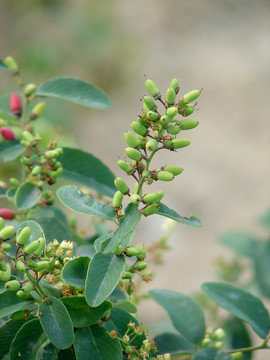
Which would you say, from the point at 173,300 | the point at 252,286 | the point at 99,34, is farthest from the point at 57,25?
the point at 173,300

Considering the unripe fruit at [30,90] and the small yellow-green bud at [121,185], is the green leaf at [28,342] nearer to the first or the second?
the small yellow-green bud at [121,185]

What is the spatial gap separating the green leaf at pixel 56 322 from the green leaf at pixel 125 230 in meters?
0.10

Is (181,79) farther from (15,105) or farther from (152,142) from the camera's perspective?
(152,142)

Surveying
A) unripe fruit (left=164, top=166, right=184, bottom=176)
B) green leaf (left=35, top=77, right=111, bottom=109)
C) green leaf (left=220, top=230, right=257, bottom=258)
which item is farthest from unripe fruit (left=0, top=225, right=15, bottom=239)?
green leaf (left=220, top=230, right=257, bottom=258)

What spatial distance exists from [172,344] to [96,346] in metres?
0.34

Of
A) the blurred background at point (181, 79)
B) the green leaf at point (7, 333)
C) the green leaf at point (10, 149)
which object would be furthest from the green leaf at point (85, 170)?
the blurred background at point (181, 79)

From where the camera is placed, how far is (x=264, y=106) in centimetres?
530

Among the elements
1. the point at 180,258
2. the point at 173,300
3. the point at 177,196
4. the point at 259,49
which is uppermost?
the point at 259,49

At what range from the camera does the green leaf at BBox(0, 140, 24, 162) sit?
0.99 m

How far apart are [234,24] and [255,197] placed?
9.55ft

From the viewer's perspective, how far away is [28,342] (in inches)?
28.0

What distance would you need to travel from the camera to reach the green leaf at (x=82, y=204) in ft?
2.35

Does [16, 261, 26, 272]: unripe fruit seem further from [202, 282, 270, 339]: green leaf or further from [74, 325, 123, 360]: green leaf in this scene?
[202, 282, 270, 339]: green leaf

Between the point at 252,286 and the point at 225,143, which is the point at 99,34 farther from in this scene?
the point at 252,286
